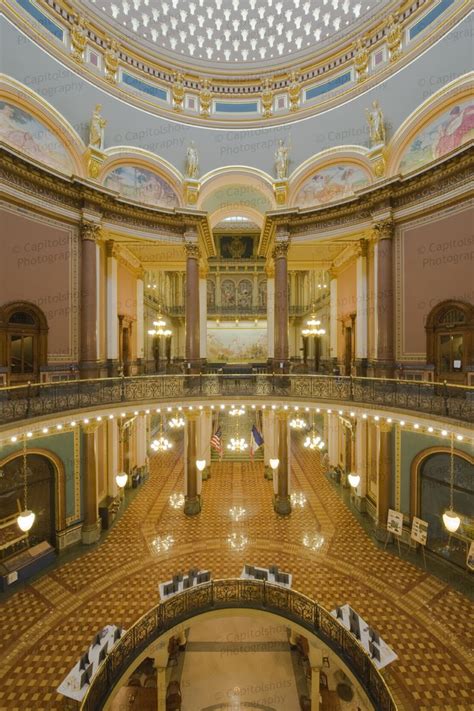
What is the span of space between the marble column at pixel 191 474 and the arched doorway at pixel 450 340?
7931mm

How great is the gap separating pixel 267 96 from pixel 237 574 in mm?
16358

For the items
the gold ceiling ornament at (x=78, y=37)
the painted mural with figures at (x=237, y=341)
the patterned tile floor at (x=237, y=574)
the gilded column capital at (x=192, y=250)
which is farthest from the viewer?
the painted mural with figures at (x=237, y=341)

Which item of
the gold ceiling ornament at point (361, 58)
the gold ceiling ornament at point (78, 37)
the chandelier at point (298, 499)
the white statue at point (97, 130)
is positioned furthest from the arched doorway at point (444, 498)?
the gold ceiling ornament at point (78, 37)

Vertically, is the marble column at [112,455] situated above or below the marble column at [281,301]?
below

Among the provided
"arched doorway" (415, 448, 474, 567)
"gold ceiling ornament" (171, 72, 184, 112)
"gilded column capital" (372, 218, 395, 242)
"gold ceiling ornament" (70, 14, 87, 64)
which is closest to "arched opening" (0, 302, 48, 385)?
"gold ceiling ornament" (70, 14, 87, 64)

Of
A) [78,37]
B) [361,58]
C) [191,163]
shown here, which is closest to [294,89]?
[361,58]

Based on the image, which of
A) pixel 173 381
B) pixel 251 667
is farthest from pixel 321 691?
pixel 173 381

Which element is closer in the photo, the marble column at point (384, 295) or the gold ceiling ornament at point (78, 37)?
the gold ceiling ornament at point (78, 37)

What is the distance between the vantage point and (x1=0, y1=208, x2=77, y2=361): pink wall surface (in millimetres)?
8773

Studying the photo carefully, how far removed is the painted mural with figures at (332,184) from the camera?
11.3 metres

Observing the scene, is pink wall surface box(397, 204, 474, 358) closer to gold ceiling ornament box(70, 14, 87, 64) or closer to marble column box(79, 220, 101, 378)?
marble column box(79, 220, 101, 378)

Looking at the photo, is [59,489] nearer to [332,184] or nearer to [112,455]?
[112,455]

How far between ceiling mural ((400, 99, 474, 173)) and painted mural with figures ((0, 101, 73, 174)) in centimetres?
1094

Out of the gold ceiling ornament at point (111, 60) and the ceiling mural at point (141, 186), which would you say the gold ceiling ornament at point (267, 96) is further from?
the gold ceiling ornament at point (111, 60)
